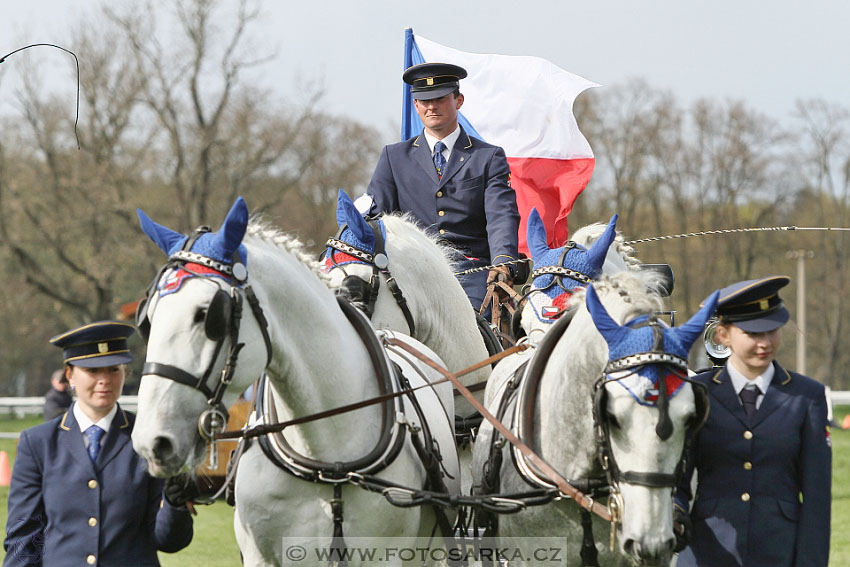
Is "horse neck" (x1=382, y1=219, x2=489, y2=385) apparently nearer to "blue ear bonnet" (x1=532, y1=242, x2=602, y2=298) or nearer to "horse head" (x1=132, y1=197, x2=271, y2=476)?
"blue ear bonnet" (x1=532, y1=242, x2=602, y2=298)

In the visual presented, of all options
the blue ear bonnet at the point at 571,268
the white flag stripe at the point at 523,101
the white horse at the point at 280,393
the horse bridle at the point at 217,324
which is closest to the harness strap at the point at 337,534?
the white horse at the point at 280,393

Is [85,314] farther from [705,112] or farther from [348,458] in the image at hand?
[348,458]

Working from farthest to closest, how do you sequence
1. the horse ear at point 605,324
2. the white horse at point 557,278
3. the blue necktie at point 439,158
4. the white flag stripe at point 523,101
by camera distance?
the white flag stripe at point 523,101, the blue necktie at point 439,158, the white horse at point 557,278, the horse ear at point 605,324

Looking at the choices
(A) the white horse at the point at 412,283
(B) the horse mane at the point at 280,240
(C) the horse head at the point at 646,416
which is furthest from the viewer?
(A) the white horse at the point at 412,283

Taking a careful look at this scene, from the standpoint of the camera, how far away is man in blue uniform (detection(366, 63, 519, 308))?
5.83 m

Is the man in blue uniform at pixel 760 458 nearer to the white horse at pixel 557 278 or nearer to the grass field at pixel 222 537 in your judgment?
the white horse at pixel 557 278

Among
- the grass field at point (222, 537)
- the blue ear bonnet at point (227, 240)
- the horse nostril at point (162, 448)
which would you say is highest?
the blue ear bonnet at point (227, 240)

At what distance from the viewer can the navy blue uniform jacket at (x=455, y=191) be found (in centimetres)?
590

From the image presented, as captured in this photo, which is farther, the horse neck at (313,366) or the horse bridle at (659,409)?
the horse neck at (313,366)

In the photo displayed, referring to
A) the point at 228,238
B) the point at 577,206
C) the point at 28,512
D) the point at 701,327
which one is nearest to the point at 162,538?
the point at 28,512

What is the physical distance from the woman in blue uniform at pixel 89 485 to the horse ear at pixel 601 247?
2.20 m

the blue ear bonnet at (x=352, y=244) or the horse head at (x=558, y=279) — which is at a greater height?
the blue ear bonnet at (x=352, y=244)

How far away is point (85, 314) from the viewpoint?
3073 centimetres

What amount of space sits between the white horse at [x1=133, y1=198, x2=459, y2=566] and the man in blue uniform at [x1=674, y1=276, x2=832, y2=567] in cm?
107
